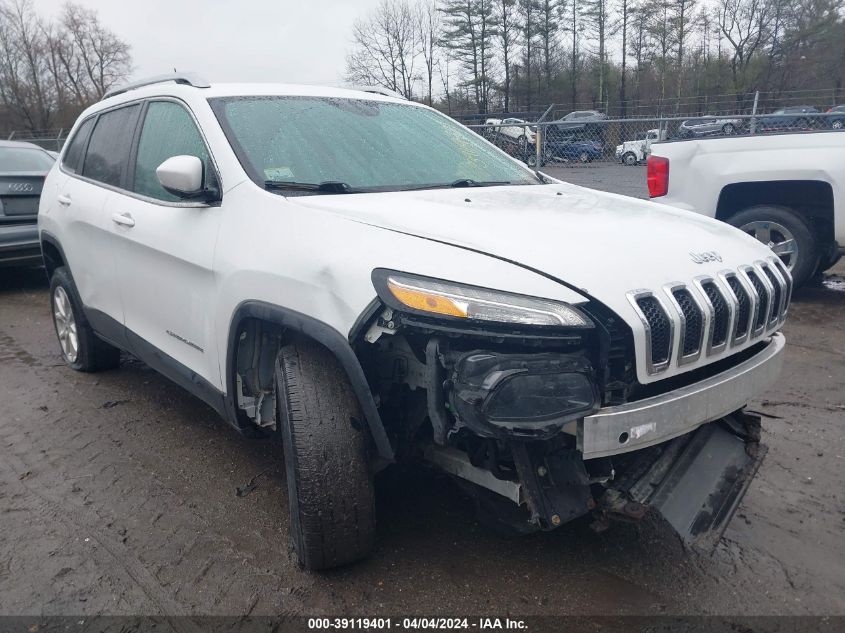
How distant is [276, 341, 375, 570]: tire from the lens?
2.36 m

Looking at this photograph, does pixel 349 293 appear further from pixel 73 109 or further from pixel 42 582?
pixel 73 109

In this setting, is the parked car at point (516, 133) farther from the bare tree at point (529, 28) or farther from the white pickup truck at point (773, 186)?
the bare tree at point (529, 28)

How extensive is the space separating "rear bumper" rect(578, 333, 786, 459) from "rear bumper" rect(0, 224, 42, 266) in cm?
719

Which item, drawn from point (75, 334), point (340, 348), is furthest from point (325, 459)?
point (75, 334)

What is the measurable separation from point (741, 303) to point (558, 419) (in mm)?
922

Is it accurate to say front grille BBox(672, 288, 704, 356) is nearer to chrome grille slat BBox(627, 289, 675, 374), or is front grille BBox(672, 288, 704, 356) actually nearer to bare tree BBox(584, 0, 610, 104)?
chrome grille slat BBox(627, 289, 675, 374)

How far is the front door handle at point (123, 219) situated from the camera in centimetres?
351

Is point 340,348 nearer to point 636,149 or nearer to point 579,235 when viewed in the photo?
point 579,235

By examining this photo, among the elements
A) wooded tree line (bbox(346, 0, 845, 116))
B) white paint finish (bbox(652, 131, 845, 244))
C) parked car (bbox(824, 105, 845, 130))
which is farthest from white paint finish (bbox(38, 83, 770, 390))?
wooded tree line (bbox(346, 0, 845, 116))

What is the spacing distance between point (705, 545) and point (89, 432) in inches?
128

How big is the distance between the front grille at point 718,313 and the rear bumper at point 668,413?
0.14 meters

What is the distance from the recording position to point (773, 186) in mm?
6223

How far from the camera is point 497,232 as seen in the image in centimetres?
235

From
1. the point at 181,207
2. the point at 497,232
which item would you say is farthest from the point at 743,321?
Result: the point at 181,207
